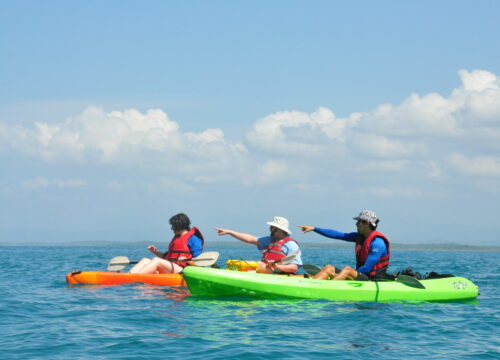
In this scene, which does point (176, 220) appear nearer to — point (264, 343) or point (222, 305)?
point (222, 305)

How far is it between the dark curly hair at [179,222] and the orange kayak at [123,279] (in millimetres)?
1117

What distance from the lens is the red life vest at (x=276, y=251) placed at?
11844mm

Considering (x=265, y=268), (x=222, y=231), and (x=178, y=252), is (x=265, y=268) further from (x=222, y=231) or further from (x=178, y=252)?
(x=178, y=252)

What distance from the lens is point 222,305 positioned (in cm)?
1034

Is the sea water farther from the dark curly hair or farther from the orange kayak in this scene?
the dark curly hair

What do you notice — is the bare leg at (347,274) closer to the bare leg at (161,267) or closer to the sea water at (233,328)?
the sea water at (233,328)

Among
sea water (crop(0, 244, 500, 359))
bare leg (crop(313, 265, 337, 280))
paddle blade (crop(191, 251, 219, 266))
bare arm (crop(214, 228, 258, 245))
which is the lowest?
sea water (crop(0, 244, 500, 359))

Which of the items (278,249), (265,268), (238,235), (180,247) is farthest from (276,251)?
(180,247)

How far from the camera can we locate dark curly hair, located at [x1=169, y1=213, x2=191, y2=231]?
13.7 metres

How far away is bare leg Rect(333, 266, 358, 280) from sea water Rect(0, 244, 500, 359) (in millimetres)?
676

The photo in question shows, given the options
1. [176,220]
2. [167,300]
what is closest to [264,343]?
[167,300]

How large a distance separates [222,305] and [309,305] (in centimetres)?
147

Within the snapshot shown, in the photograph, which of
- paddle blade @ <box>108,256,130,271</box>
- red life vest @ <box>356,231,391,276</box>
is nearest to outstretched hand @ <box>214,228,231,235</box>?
red life vest @ <box>356,231,391,276</box>

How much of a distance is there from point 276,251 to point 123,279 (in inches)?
140
